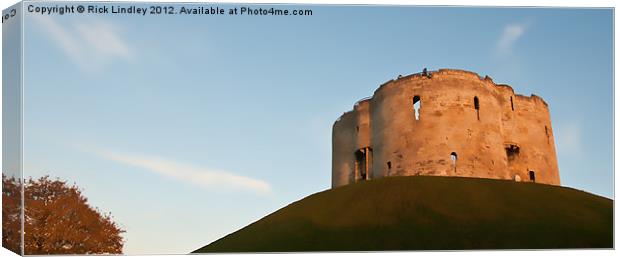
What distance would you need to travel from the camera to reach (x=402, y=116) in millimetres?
44000

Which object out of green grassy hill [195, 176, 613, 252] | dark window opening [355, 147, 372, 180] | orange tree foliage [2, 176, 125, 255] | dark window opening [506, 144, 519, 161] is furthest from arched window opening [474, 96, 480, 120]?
orange tree foliage [2, 176, 125, 255]

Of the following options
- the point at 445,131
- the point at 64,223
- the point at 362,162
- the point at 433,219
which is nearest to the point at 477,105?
the point at 445,131

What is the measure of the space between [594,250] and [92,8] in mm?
21493

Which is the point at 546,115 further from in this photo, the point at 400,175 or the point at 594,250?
the point at 594,250

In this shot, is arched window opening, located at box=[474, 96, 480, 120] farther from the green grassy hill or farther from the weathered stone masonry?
the green grassy hill

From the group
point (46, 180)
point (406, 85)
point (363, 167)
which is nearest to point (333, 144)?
point (363, 167)

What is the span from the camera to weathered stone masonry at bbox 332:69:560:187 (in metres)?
42.6

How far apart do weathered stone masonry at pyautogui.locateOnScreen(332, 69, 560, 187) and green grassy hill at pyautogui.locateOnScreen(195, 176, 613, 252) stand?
2.63m

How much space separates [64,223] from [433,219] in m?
16.9

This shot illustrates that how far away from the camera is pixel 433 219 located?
110 feet

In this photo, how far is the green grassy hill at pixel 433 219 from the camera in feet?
99.5

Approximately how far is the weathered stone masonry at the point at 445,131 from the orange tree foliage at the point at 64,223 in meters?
16.6

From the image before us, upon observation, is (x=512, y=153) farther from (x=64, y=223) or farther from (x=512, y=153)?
(x=64, y=223)

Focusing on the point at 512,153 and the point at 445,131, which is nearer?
the point at 445,131
